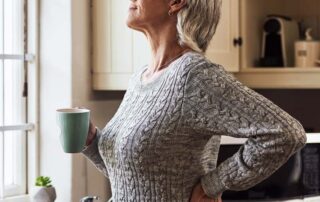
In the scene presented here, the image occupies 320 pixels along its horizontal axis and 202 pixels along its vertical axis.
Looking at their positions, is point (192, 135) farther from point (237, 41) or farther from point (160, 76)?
point (237, 41)

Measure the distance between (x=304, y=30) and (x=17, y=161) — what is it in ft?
4.14

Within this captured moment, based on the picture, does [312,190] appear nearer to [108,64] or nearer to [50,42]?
[108,64]

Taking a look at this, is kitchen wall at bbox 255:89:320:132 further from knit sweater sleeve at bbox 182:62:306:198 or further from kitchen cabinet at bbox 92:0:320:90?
knit sweater sleeve at bbox 182:62:306:198

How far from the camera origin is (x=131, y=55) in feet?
→ 6.49

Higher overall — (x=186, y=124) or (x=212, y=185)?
(x=186, y=124)

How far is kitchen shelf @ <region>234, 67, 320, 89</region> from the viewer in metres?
2.06

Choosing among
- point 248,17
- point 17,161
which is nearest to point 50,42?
point 17,161

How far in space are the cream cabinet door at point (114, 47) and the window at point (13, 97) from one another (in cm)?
24

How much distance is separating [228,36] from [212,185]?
3.79ft

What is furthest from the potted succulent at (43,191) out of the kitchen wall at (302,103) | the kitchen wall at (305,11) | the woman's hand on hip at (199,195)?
the kitchen wall at (305,11)

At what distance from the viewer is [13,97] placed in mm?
1977

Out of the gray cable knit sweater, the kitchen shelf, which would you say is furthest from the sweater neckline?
the kitchen shelf

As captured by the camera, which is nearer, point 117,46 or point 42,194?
point 42,194

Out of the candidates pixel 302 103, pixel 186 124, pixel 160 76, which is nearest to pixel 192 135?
pixel 186 124
